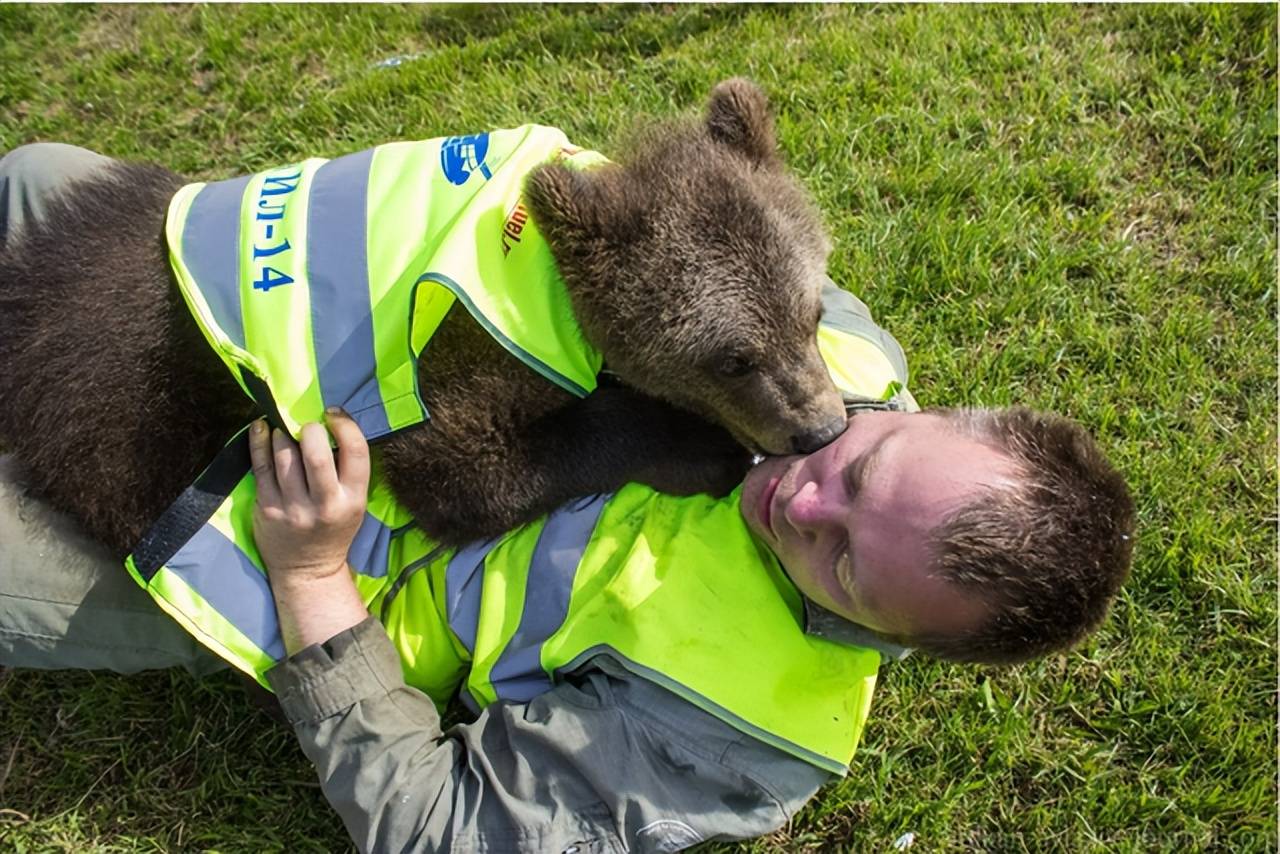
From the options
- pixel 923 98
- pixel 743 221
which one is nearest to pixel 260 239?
pixel 743 221

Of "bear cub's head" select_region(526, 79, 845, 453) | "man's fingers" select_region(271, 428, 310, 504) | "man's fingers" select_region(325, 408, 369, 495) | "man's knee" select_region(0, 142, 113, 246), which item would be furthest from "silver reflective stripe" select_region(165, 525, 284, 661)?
"man's knee" select_region(0, 142, 113, 246)

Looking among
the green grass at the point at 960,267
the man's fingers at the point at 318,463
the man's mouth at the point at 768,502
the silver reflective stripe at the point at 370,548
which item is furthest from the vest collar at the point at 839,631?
the man's fingers at the point at 318,463

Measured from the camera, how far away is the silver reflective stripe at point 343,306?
12.4 ft

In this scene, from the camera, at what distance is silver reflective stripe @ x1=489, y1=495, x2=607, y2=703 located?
4.04m

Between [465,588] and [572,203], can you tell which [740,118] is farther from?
[465,588]

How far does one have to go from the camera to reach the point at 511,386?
3.96m

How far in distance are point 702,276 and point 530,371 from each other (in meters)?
0.81

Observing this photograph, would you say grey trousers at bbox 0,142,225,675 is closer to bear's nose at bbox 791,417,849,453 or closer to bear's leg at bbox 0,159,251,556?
bear's leg at bbox 0,159,251,556

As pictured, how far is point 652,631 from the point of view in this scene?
3.83m

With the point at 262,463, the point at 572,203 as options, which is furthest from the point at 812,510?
the point at 262,463

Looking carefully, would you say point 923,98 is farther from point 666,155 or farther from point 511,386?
point 511,386

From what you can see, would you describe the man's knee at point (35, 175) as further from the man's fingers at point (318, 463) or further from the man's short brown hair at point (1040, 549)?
the man's short brown hair at point (1040, 549)

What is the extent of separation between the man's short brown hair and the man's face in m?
0.06

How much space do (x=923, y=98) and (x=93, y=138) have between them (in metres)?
5.88
